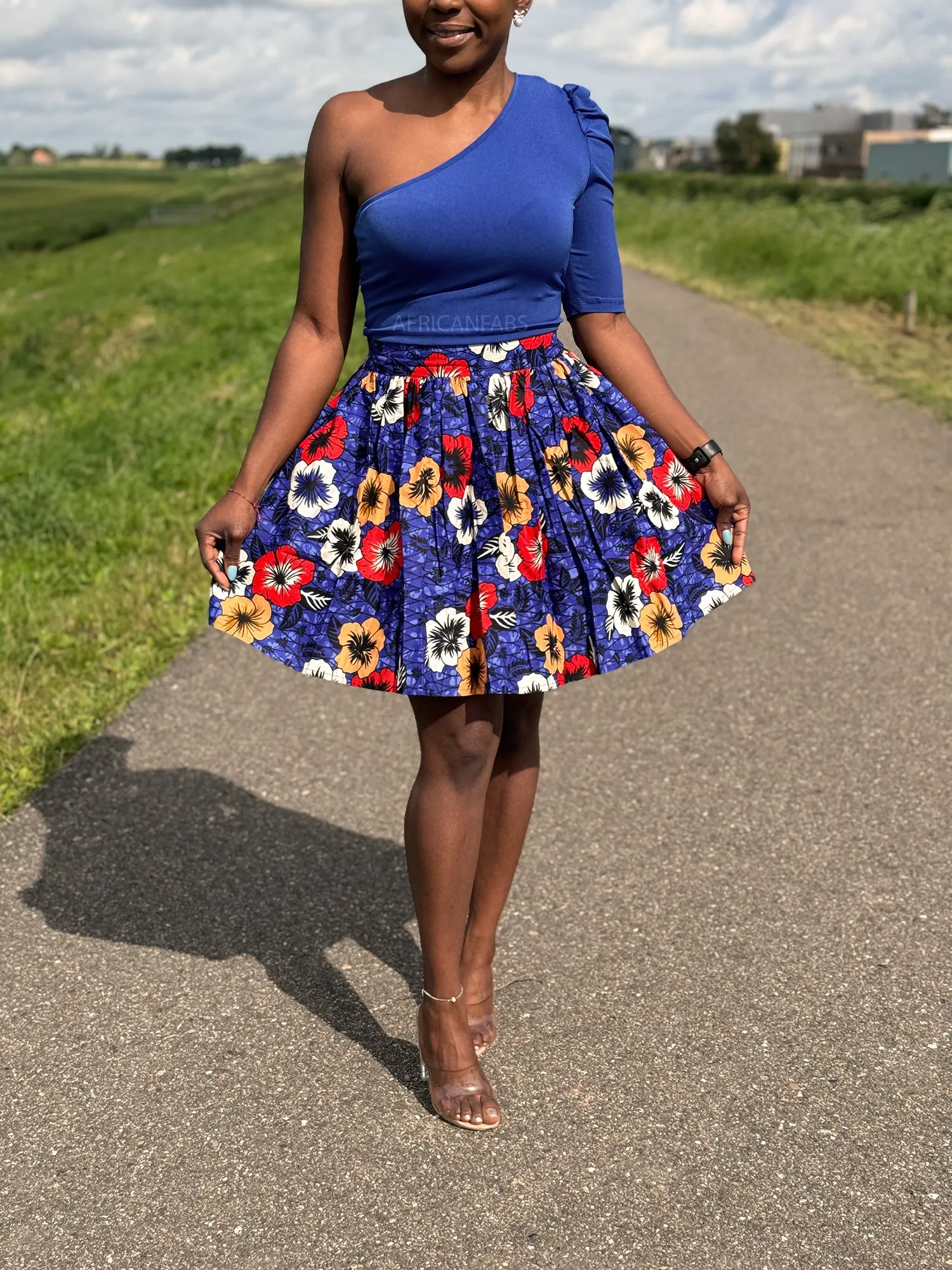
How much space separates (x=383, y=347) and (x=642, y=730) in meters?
2.33

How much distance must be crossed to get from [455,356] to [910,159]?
9243 cm

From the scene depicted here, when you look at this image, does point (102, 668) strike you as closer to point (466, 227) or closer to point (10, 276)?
point (466, 227)

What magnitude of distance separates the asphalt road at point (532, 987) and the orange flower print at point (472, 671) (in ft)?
2.66

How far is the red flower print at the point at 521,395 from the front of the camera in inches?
98.4

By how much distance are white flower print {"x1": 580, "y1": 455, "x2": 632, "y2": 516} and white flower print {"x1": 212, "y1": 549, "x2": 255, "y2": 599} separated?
2.02 ft

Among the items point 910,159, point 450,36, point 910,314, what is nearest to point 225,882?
point 450,36

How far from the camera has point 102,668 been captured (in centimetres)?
510

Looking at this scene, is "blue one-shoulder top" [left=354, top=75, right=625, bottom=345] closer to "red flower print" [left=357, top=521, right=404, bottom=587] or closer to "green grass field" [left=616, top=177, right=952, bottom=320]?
"red flower print" [left=357, top=521, right=404, bottom=587]

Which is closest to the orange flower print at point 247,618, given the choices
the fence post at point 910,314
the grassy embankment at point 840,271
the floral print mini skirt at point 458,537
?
the floral print mini skirt at point 458,537

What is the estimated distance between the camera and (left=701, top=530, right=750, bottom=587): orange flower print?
8.84 feet

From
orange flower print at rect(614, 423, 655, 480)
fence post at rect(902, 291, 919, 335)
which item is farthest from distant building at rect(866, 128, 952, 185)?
orange flower print at rect(614, 423, 655, 480)

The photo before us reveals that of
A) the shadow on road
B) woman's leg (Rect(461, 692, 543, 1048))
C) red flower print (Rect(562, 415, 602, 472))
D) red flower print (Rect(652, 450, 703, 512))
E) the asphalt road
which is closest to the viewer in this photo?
the asphalt road

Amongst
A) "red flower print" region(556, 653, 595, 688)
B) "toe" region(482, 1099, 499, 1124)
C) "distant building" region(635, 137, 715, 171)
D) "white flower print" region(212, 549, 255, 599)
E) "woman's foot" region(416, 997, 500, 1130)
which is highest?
"white flower print" region(212, 549, 255, 599)

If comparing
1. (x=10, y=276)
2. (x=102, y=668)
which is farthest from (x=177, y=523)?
(x=10, y=276)
